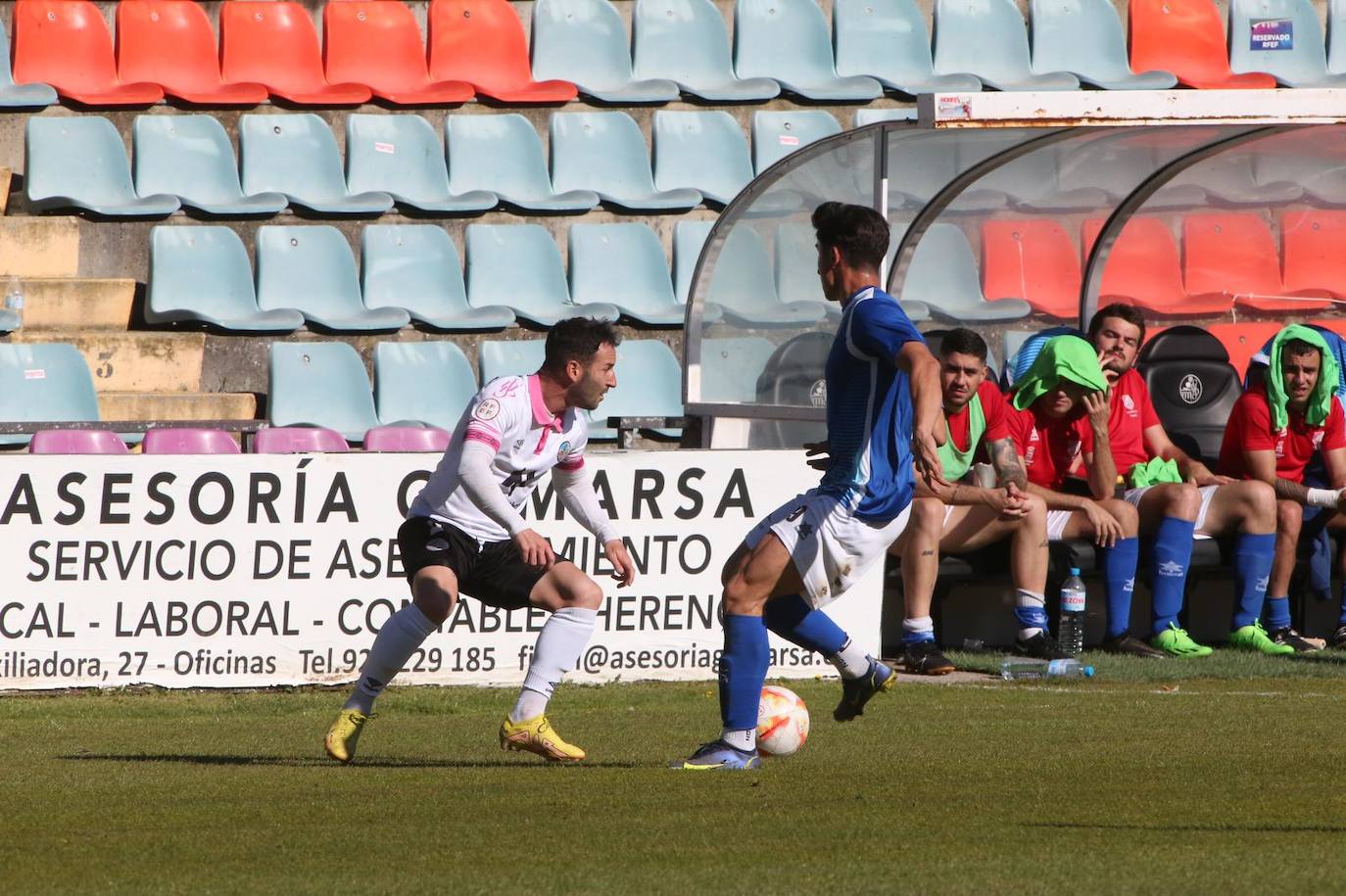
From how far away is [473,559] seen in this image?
23.0ft

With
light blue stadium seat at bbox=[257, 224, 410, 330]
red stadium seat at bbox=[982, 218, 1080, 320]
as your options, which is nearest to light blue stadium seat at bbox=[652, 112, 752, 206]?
light blue stadium seat at bbox=[257, 224, 410, 330]

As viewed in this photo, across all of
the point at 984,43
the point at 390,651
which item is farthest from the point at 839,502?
the point at 984,43

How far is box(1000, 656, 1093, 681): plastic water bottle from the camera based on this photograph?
959 centimetres

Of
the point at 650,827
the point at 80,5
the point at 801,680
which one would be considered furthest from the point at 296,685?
the point at 80,5

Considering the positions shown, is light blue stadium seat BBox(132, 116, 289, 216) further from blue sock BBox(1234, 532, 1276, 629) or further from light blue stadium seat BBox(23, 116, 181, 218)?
blue sock BBox(1234, 532, 1276, 629)

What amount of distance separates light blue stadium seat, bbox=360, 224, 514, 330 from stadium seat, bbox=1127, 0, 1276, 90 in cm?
692

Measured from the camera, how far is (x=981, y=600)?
10.8 meters

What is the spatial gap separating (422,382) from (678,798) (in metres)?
8.41

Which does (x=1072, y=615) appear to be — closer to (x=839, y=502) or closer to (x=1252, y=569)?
(x=1252, y=569)

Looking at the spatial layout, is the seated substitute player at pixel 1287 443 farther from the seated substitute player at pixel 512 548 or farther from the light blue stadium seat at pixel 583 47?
the light blue stadium seat at pixel 583 47

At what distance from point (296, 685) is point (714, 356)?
11.2 ft

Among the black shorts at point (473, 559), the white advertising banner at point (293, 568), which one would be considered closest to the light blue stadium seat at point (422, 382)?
the white advertising banner at point (293, 568)

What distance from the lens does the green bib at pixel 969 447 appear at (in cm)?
1028

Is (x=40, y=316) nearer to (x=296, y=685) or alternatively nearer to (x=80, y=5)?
(x=80, y=5)
